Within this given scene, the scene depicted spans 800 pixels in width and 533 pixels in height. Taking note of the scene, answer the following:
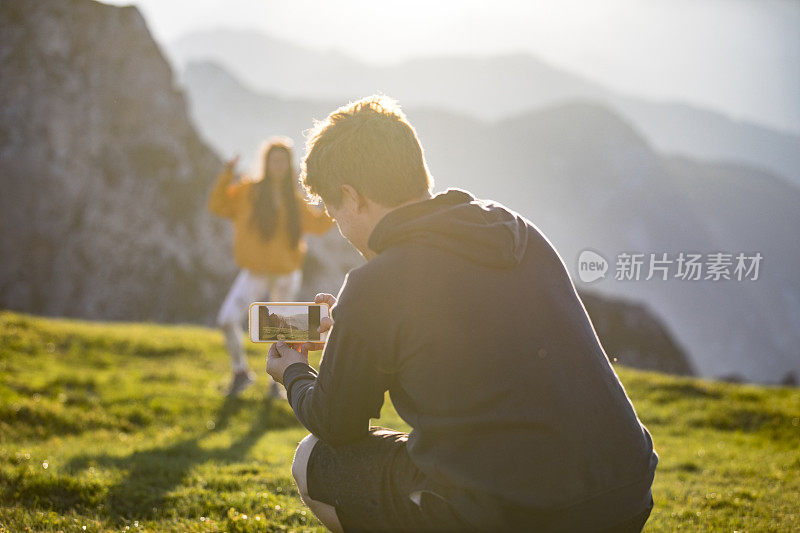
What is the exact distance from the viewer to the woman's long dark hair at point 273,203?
8.12 metres

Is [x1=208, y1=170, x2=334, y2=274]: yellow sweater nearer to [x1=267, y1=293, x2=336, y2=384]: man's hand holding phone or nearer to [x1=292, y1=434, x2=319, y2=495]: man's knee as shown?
[x1=267, y1=293, x2=336, y2=384]: man's hand holding phone

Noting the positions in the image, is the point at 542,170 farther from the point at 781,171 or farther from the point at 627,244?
the point at 781,171

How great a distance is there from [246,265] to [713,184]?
17465 cm

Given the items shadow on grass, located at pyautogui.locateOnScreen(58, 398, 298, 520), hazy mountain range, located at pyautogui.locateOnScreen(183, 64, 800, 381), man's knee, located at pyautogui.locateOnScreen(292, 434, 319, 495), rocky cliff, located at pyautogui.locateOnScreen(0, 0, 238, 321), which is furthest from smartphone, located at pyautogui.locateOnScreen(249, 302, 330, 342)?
hazy mountain range, located at pyautogui.locateOnScreen(183, 64, 800, 381)

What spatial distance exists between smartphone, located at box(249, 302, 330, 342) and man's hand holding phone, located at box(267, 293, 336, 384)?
0.05m

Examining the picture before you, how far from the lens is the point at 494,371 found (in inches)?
88.3

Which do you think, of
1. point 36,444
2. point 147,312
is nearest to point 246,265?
point 36,444

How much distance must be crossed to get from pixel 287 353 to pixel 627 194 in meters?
165

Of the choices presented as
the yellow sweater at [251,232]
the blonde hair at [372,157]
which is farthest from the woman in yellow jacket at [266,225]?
the blonde hair at [372,157]

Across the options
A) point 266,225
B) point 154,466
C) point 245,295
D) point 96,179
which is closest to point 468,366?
point 154,466

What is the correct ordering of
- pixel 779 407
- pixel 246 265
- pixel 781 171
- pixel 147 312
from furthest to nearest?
pixel 781 171, pixel 147 312, pixel 779 407, pixel 246 265

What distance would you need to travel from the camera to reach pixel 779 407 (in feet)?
28.9

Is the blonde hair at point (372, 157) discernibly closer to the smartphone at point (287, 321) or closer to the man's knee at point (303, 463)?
the smartphone at point (287, 321)

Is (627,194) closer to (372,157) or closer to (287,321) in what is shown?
(287,321)
